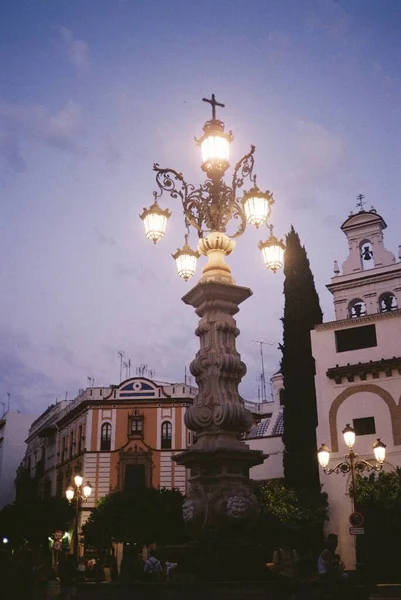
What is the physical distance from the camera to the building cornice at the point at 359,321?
27.7 metres

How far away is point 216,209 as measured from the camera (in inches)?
427

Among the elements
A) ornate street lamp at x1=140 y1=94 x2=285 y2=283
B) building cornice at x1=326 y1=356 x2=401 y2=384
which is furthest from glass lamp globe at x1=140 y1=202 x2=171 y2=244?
building cornice at x1=326 y1=356 x2=401 y2=384

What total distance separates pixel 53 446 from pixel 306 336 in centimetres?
3152

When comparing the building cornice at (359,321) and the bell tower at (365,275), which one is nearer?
the building cornice at (359,321)

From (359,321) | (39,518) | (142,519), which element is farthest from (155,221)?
(39,518)

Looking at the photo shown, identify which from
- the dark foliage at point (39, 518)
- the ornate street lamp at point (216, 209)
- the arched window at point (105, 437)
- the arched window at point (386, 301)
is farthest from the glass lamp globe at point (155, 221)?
the dark foliage at point (39, 518)

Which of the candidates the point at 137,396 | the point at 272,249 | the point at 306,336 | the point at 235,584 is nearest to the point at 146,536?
the point at 137,396

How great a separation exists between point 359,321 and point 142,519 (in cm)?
1672

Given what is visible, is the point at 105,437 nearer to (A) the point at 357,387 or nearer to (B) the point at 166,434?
(B) the point at 166,434

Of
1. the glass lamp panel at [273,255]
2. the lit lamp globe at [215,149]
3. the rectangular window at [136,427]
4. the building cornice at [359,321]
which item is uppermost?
the building cornice at [359,321]

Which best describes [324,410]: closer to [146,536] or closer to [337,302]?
[337,302]

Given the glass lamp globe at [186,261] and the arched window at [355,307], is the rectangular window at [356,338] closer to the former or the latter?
the arched window at [355,307]

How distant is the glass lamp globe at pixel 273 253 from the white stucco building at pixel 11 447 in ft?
222

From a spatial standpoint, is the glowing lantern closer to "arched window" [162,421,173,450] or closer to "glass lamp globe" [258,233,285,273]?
"glass lamp globe" [258,233,285,273]
